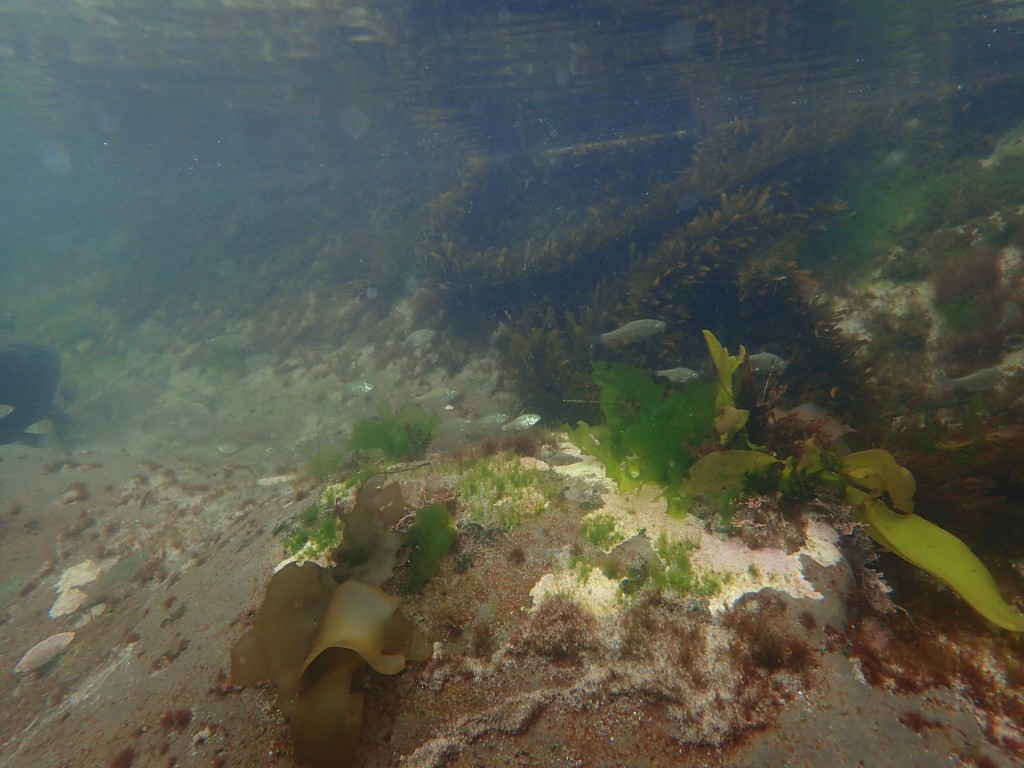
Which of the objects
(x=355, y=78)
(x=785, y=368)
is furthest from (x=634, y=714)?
(x=355, y=78)

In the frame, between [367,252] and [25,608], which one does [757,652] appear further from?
[367,252]

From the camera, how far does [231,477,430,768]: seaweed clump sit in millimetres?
2096

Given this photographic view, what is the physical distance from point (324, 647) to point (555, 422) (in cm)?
622

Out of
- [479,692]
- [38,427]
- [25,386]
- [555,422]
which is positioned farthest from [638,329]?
[25,386]

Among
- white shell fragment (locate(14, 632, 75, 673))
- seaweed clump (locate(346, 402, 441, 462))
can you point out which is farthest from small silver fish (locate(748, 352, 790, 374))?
white shell fragment (locate(14, 632, 75, 673))

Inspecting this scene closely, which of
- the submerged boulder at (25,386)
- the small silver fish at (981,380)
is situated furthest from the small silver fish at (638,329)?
the submerged boulder at (25,386)

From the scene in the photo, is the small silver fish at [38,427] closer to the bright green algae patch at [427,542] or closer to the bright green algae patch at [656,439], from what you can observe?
the bright green algae patch at [427,542]

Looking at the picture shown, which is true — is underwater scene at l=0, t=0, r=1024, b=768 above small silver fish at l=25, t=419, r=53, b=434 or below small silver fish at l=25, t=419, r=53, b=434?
above

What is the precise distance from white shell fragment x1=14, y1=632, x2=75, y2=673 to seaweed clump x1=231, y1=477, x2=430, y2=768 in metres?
4.63

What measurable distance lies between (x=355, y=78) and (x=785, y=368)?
2612cm

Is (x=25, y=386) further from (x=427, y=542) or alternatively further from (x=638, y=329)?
(x=638, y=329)

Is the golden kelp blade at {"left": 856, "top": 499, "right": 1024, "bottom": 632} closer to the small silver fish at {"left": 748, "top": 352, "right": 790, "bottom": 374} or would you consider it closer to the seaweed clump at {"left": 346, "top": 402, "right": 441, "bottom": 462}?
the small silver fish at {"left": 748, "top": 352, "right": 790, "bottom": 374}

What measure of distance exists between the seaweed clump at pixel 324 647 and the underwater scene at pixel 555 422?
0.02m

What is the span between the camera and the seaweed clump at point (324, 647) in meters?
2.10
